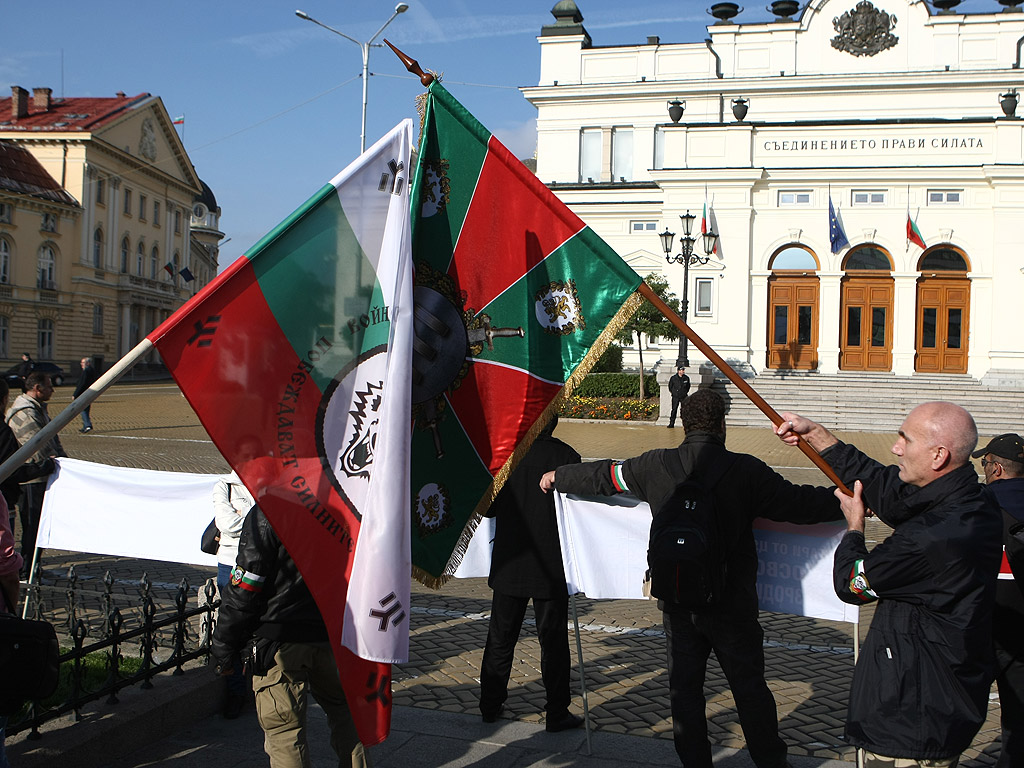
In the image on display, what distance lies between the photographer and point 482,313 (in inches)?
168

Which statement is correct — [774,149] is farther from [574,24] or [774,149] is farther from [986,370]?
[574,24]

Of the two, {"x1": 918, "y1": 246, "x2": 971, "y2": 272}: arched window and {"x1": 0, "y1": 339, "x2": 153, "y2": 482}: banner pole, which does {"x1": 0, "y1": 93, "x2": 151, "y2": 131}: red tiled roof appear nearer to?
{"x1": 918, "y1": 246, "x2": 971, "y2": 272}: arched window

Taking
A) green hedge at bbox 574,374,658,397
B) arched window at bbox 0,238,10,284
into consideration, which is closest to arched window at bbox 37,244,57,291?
arched window at bbox 0,238,10,284

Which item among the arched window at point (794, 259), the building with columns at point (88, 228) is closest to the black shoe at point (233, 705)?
the arched window at point (794, 259)

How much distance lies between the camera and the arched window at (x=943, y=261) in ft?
106

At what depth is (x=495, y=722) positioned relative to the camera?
527 cm

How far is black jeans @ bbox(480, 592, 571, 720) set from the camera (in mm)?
5148

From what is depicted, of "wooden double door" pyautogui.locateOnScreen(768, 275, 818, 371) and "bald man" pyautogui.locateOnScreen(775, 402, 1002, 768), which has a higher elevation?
"wooden double door" pyautogui.locateOnScreen(768, 275, 818, 371)

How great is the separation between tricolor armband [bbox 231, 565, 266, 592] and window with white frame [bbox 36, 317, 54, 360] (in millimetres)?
63152

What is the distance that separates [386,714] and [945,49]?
146ft

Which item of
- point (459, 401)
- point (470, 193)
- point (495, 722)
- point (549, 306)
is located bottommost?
point (495, 722)

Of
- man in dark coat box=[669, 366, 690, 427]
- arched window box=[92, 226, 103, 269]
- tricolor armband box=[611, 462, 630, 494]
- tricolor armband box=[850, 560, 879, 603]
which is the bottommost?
tricolor armband box=[850, 560, 879, 603]

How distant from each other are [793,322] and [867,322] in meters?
2.60

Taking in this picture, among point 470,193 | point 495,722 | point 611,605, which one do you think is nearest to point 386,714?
point 495,722
